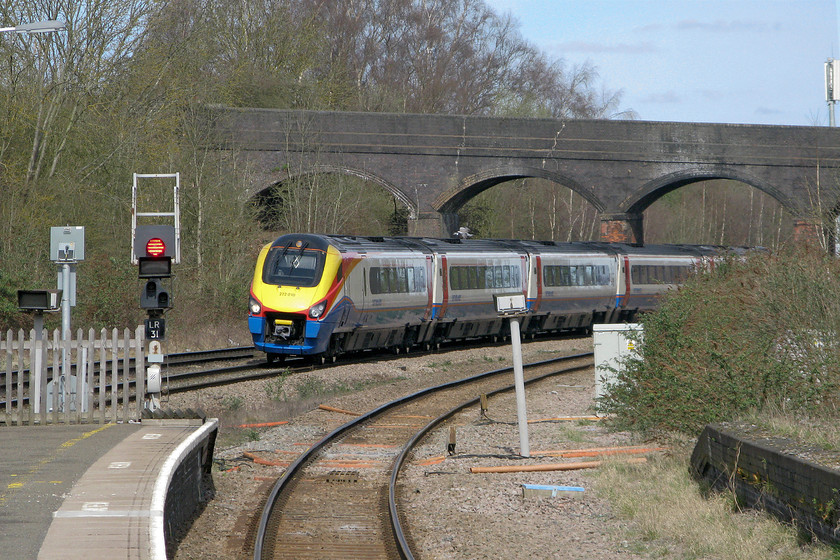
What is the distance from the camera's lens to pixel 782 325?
13141mm

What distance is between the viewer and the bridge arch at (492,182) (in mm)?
43875

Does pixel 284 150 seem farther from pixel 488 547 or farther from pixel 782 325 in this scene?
pixel 488 547

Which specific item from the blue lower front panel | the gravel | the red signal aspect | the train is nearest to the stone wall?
the gravel

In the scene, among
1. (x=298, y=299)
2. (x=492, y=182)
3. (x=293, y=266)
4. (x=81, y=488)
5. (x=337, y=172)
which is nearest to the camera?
(x=81, y=488)

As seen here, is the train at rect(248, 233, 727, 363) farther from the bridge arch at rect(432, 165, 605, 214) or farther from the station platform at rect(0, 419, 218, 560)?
the station platform at rect(0, 419, 218, 560)

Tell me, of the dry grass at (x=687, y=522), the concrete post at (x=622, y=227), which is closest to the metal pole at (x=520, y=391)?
the dry grass at (x=687, y=522)

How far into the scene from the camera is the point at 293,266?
22484 millimetres

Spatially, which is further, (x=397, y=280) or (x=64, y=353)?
(x=397, y=280)

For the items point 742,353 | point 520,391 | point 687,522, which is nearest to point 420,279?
point 520,391

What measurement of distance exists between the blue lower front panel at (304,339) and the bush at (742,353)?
8180 mm

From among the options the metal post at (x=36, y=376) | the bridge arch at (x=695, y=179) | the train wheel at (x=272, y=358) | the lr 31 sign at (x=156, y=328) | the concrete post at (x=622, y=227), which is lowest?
the train wheel at (x=272, y=358)

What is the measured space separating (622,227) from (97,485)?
3863 cm

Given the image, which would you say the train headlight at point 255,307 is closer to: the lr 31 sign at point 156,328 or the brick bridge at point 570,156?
the lr 31 sign at point 156,328

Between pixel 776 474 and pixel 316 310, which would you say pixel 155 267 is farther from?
pixel 316 310
